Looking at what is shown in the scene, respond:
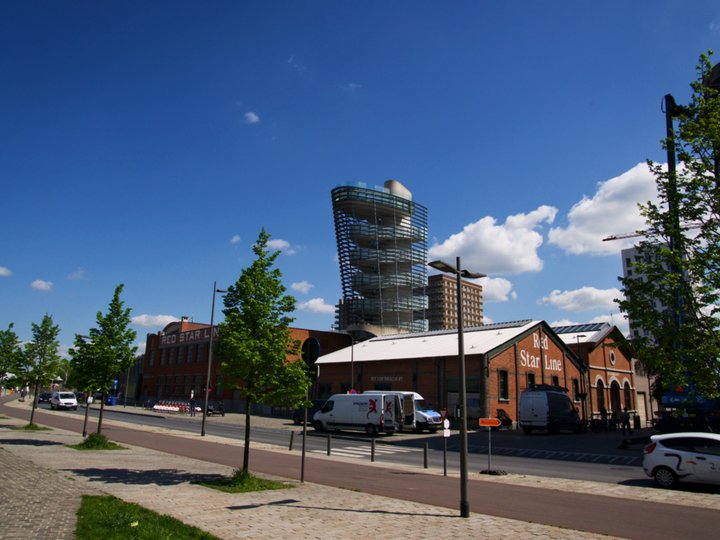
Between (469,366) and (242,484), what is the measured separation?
3098 centimetres

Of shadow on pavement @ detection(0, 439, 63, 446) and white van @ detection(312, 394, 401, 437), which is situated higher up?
white van @ detection(312, 394, 401, 437)

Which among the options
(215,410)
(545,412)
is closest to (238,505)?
(545,412)

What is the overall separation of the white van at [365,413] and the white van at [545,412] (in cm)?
968

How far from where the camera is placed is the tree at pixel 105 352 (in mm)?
20516

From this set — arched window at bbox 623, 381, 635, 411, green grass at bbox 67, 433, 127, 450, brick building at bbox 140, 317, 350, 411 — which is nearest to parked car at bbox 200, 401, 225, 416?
brick building at bbox 140, 317, 350, 411

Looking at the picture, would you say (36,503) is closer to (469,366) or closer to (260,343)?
(260,343)

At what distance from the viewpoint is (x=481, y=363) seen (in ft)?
132

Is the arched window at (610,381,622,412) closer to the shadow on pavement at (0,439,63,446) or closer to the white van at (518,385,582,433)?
the white van at (518,385,582,433)

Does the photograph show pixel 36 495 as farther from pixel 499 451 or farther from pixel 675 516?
pixel 499 451

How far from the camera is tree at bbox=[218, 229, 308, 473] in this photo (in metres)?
13.0

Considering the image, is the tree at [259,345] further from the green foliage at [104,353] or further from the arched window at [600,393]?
the arched window at [600,393]

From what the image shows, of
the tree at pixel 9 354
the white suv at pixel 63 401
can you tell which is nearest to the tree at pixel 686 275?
the tree at pixel 9 354

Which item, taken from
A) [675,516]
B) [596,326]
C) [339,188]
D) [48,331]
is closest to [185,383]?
[339,188]

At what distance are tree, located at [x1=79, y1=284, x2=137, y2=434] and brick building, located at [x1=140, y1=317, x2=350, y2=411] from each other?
3775cm
